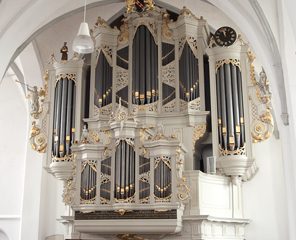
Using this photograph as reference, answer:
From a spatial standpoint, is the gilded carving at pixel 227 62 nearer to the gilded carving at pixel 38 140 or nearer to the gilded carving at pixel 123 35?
the gilded carving at pixel 123 35

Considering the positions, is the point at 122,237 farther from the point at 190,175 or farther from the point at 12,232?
the point at 12,232

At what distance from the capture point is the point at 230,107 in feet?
35.7

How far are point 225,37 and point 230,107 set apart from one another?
1600 millimetres

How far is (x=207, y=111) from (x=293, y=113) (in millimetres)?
2713

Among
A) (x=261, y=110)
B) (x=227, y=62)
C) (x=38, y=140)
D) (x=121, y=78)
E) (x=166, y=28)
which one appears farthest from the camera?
(x=166, y=28)

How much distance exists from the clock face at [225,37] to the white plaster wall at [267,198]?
2.35 meters

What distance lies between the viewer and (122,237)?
1027 centimetres

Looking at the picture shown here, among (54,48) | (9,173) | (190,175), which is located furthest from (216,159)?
(9,173)

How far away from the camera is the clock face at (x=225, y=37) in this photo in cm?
1137

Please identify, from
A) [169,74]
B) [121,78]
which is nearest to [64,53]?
[121,78]

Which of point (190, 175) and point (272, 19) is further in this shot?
point (190, 175)

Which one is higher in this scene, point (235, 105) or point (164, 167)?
point (235, 105)

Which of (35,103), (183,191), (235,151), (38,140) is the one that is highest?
(35,103)

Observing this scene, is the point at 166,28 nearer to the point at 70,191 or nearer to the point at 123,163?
the point at 123,163
